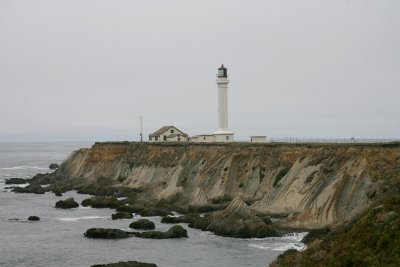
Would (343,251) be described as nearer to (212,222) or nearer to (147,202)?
(212,222)

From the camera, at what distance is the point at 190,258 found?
142ft

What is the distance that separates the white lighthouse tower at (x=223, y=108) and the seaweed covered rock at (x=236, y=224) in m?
38.2

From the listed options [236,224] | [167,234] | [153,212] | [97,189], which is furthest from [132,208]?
[97,189]

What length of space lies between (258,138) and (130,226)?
1434 inches

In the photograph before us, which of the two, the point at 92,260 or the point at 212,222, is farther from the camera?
the point at 212,222

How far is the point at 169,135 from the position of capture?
109188mm

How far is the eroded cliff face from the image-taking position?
53.4 meters

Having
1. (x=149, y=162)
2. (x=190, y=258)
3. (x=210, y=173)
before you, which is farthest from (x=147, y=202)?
(x=190, y=258)

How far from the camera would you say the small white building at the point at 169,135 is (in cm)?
10850

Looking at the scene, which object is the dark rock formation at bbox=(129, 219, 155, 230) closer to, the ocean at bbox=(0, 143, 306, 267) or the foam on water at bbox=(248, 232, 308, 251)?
the ocean at bbox=(0, 143, 306, 267)

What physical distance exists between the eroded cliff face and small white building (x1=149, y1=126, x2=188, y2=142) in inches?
272

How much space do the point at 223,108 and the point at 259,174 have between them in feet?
79.2

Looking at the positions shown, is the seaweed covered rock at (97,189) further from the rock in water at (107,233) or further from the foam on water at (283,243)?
the foam on water at (283,243)

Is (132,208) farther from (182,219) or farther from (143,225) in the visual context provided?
(143,225)
